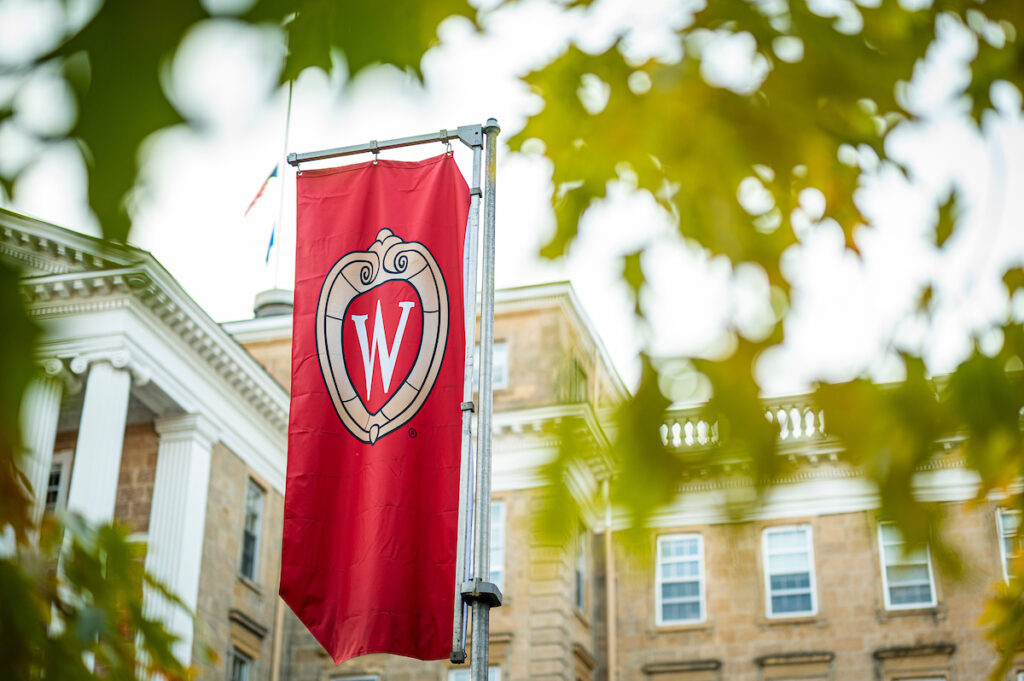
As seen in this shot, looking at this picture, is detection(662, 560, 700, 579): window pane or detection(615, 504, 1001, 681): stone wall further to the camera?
detection(662, 560, 700, 579): window pane

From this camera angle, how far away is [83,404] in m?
23.6

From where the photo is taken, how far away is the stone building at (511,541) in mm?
22984

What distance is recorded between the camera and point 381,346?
975cm

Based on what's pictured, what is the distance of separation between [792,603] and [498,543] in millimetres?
6163

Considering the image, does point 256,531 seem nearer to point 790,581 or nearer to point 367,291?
point 790,581

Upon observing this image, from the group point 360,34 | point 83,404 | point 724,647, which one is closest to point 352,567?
point 360,34

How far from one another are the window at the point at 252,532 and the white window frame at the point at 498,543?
187 inches

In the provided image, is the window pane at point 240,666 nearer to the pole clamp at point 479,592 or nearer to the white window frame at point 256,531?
the white window frame at point 256,531

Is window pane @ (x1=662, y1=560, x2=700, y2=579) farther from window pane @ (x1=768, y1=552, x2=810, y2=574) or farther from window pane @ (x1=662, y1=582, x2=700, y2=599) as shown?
window pane @ (x1=768, y1=552, x2=810, y2=574)

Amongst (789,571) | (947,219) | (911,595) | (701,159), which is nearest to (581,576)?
(789,571)

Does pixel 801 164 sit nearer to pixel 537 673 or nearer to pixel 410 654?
pixel 410 654

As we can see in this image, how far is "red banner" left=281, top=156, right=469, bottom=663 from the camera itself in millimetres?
9359

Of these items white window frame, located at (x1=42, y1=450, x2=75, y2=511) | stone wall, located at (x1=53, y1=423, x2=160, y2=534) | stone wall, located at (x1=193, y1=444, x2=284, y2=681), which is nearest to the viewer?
stone wall, located at (x1=193, y1=444, x2=284, y2=681)

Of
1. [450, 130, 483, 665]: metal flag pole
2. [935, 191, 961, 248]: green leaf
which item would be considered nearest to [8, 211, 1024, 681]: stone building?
[450, 130, 483, 665]: metal flag pole
